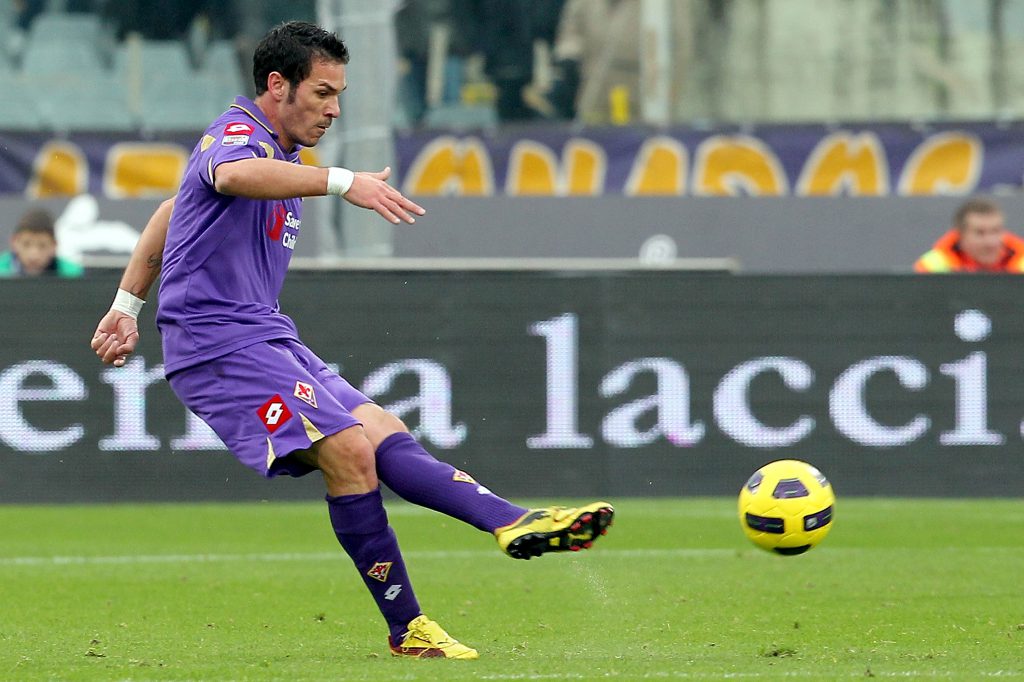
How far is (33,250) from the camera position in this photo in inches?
491

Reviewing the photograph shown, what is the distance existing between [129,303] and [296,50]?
45.5 inches

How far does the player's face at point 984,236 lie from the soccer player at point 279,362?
7.54 meters

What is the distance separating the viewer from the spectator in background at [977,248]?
12.6 meters

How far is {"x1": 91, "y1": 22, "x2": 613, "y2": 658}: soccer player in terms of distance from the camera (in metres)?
5.76

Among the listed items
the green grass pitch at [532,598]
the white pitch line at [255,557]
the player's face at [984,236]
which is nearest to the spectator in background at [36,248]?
the green grass pitch at [532,598]

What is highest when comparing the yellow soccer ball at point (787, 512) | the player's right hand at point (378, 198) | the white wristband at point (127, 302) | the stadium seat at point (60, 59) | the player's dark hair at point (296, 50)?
the stadium seat at point (60, 59)

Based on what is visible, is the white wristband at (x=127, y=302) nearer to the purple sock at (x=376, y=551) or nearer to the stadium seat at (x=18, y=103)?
the purple sock at (x=376, y=551)

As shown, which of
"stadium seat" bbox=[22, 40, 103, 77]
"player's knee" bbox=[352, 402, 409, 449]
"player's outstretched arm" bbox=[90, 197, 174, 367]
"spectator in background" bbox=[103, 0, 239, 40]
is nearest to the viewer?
"player's knee" bbox=[352, 402, 409, 449]

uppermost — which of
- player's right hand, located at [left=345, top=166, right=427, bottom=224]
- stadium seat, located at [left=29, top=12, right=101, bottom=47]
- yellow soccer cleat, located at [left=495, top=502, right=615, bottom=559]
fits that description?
Result: stadium seat, located at [left=29, top=12, right=101, bottom=47]

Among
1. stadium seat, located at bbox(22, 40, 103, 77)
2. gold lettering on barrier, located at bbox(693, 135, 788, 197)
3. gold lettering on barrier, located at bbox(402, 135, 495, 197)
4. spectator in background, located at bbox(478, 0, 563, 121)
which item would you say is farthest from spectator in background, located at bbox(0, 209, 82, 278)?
gold lettering on barrier, located at bbox(693, 135, 788, 197)

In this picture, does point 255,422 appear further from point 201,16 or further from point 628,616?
point 201,16

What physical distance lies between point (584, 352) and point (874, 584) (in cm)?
409

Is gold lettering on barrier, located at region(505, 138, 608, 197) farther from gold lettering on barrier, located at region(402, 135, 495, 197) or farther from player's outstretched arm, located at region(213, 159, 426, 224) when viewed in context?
player's outstretched arm, located at region(213, 159, 426, 224)

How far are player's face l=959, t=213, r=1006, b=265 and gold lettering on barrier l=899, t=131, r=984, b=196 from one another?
406 centimetres
